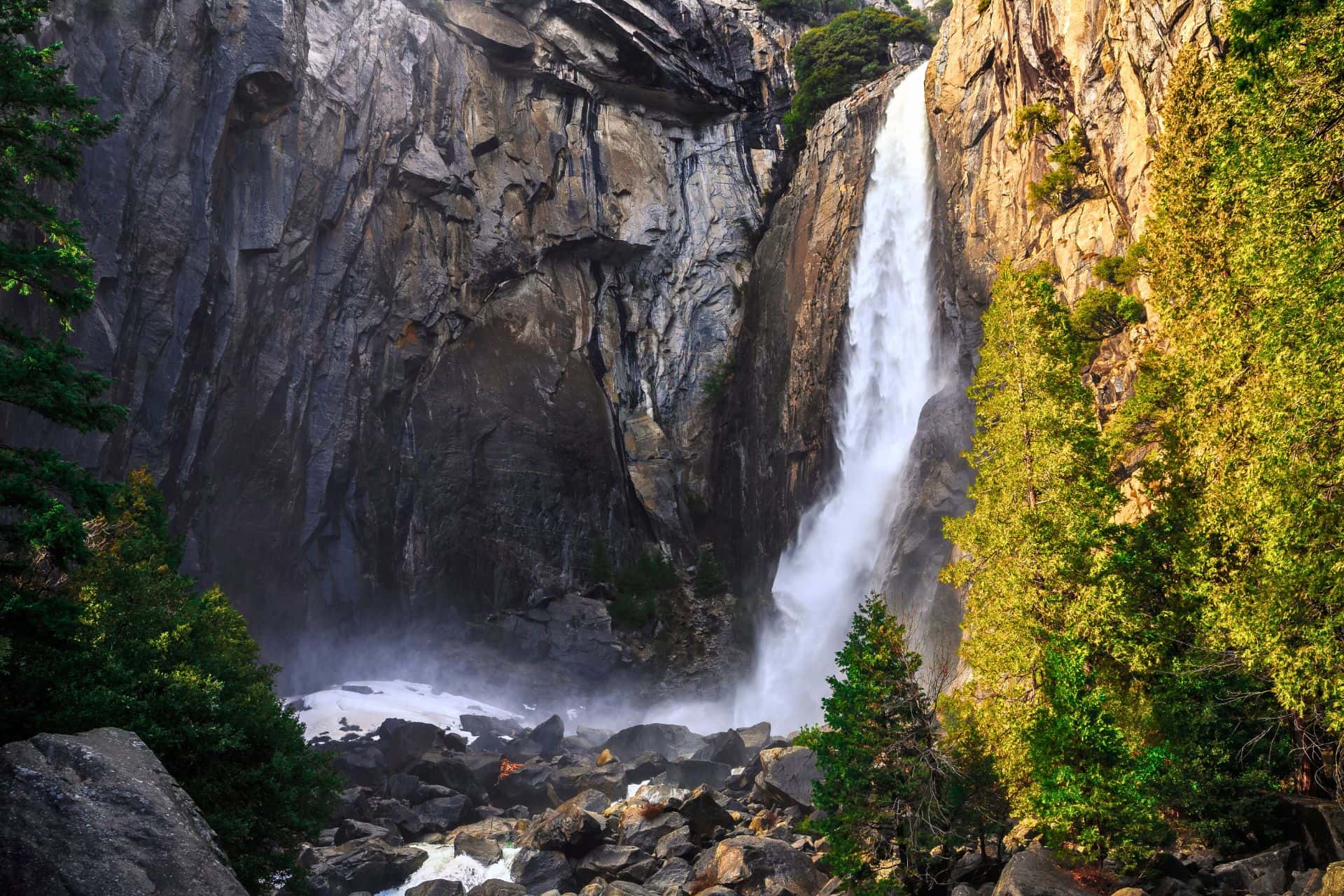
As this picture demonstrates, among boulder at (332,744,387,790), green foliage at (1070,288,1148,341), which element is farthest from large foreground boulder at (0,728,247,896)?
green foliage at (1070,288,1148,341)

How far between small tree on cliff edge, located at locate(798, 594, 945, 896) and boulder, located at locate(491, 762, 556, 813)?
47.6 feet

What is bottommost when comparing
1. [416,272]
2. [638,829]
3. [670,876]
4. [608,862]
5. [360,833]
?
[670,876]

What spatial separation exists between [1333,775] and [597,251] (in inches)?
1571

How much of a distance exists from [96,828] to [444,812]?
1709 centimetres

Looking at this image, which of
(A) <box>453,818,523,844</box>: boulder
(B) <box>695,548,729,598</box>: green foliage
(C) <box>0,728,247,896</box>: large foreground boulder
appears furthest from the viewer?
(B) <box>695,548,729,598</box>: green foliage

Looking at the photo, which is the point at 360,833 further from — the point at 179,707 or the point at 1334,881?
the point at 1334,881

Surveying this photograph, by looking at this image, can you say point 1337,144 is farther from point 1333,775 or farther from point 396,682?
point 396,682

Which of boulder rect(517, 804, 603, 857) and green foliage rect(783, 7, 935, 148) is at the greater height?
green foliage rect(783, 7, 935, 148)

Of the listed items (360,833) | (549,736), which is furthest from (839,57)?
(360,833)

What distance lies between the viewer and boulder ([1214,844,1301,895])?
1204cm

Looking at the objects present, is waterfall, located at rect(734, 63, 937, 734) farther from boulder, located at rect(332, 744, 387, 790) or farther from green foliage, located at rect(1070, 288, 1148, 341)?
boulder, located at rect(332, 744, 387, 790)

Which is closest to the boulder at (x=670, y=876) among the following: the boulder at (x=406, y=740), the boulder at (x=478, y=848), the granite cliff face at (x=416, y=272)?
the boulder at (x=478, y=848)

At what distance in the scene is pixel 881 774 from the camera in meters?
13.6

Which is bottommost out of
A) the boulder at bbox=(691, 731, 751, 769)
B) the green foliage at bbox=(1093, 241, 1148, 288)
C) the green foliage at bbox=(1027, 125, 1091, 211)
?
the boulder at bbox=(691, 731, 751, 769)
